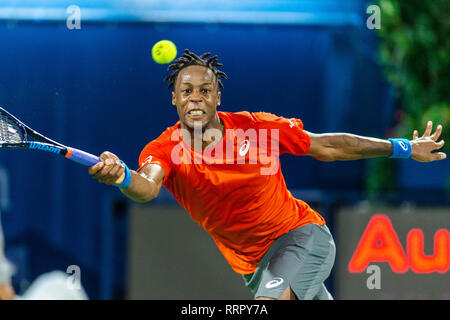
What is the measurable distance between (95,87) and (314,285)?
10.8 feet

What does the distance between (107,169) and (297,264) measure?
1.32m

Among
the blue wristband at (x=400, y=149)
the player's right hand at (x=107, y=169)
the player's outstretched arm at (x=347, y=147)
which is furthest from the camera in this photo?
the blue wristband at (x=400, y=149)

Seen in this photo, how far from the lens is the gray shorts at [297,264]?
4.59 meters

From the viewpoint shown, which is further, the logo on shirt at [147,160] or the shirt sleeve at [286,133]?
the shirt sleeve at [286,133]

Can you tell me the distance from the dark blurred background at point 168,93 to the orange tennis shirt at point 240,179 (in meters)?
1.06

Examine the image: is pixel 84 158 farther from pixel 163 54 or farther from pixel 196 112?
pixel 163 54

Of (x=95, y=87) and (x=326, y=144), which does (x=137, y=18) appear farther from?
(x=326, y=144)

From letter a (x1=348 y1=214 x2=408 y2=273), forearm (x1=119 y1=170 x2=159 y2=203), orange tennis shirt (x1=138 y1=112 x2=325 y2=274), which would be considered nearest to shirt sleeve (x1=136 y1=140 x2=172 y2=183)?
orange tennis shirt (x1=138 y1=112 x2=325 y2=274)

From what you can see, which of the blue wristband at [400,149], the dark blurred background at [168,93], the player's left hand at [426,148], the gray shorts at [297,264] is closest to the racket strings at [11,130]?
the dark blurred background at [168,93]

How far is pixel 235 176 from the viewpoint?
15.1ft

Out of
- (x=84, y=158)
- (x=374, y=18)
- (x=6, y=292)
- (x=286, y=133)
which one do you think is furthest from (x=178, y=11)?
(x=84, y=158)

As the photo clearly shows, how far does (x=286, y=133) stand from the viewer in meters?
4.77

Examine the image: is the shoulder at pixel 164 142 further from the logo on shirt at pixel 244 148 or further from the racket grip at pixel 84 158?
the racket grip at pixel 84 158

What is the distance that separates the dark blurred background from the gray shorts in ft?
4.52
